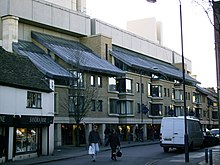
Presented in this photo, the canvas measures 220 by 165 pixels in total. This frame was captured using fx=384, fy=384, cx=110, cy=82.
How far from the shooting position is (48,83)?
26.9 metres

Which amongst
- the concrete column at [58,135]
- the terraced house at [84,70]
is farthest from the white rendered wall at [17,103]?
the concrete column at [58,135]

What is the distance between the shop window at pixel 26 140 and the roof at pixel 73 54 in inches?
556

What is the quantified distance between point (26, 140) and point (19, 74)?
168 inches

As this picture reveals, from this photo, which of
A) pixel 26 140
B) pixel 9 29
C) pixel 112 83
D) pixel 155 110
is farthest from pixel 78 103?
pixel 155 110

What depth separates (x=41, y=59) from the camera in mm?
39844

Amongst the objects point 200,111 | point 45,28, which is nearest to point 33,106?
point 45,28

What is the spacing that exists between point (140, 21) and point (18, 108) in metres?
72.9

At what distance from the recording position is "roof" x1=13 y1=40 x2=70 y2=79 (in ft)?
120

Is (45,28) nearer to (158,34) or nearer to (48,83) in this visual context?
(48,83)

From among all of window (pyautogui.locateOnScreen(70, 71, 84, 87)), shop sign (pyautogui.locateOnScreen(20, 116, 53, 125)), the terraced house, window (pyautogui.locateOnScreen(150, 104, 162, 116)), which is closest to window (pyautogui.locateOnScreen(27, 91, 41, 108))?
shop sign (pyautogui.locateOnScreen(20, 116, 53, 125))

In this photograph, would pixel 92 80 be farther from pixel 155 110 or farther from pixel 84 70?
pixel 155 110

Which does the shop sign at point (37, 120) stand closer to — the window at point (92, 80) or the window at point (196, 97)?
the window at point (92, 80)

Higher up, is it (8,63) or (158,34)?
(158,34)

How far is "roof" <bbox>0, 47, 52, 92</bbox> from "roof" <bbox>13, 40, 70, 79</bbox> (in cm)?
782
